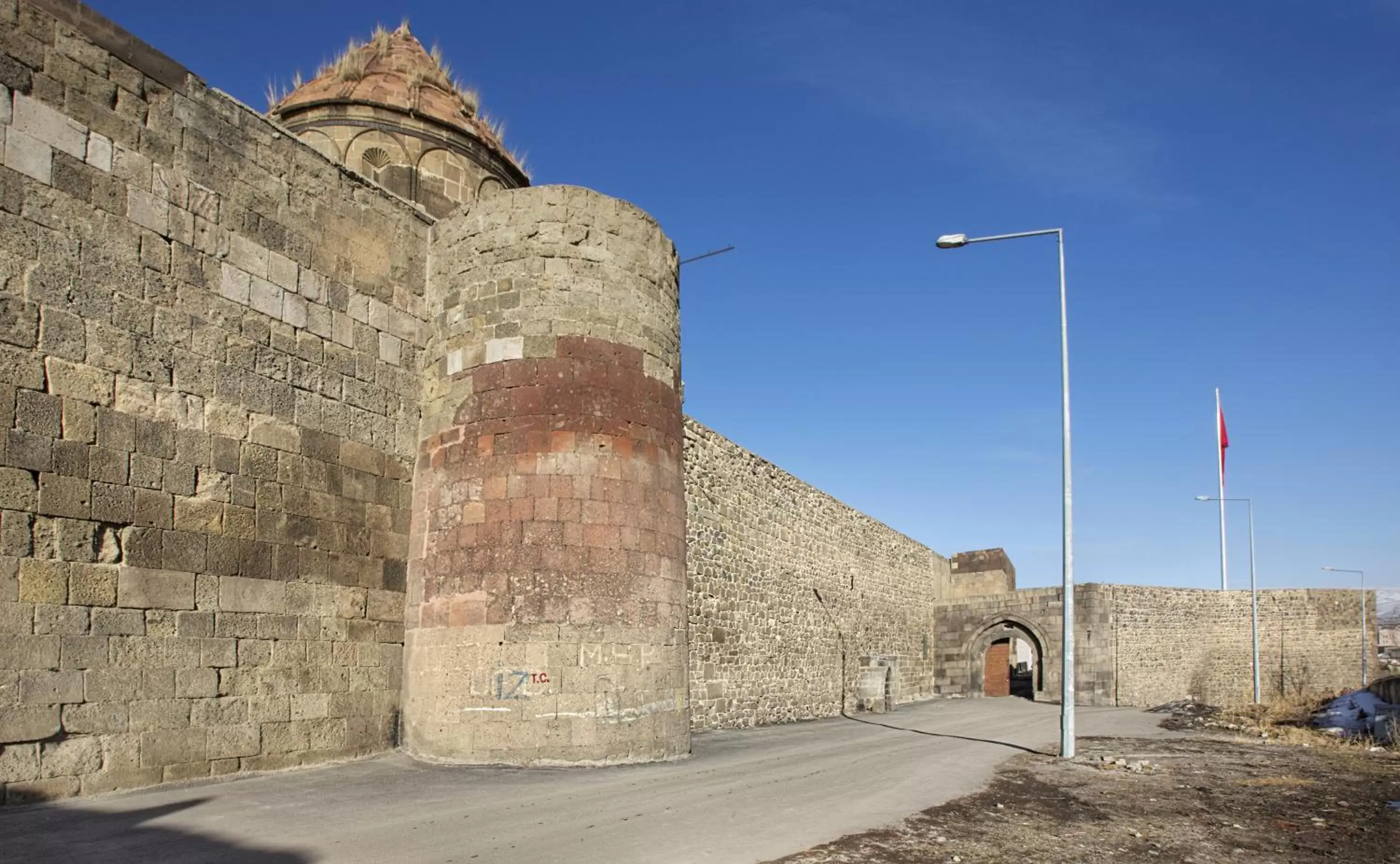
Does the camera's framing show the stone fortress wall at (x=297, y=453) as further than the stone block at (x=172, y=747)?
No

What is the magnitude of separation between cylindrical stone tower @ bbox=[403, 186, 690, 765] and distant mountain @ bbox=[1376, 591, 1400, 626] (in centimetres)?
8177

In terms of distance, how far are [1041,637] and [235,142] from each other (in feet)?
85.3

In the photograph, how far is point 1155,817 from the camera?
24.3 ft

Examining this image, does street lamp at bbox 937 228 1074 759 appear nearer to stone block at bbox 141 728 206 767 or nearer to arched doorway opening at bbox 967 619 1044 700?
stone block at bbox 141 728 206 767

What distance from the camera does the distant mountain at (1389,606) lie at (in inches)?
3041

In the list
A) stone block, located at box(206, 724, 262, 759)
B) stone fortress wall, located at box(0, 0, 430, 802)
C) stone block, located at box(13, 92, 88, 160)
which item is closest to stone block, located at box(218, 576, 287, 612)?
stone fortress wall, located at box(0, 0, 430, 802)

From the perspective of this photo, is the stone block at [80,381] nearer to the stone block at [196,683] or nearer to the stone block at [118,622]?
the stone block at [118,622]

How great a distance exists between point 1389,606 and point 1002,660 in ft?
235

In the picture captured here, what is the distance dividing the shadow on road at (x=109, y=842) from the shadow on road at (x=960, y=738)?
9483mm

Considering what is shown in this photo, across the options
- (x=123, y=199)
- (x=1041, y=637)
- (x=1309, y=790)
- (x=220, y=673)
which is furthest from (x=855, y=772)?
(x=1041, y=637)

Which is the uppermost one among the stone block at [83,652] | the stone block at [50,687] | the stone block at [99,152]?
the stone block at [99,152]

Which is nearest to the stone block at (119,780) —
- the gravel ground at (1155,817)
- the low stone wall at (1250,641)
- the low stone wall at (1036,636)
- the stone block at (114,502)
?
the stone block at (114,502)

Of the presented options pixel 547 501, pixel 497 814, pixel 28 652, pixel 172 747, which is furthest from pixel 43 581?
pixel 547 501

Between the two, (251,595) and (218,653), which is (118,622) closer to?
(218,653)
